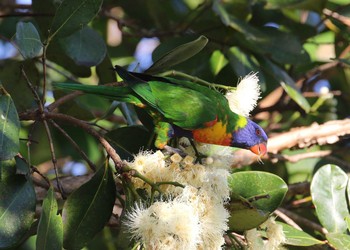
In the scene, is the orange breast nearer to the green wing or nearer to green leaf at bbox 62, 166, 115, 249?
the green wing

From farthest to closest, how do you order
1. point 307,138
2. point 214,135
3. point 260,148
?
point 307,138 < point 260,148 < point 214,135

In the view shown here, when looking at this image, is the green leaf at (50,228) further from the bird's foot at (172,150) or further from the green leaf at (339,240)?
the green leaf at (339,240)

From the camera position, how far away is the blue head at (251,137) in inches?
75.0

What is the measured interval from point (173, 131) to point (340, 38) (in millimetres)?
1150

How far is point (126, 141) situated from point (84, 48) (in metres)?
0.40

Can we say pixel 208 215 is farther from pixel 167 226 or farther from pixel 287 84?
pixel 287 84

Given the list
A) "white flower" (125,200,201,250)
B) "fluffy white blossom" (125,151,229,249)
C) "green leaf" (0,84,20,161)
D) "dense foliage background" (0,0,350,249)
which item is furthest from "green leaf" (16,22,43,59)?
"white flower" (125,200,201,250)

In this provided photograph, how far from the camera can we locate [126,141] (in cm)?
170

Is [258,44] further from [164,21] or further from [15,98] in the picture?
[15,98]

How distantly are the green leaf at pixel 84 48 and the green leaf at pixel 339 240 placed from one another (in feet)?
2.70

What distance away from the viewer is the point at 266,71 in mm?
2258

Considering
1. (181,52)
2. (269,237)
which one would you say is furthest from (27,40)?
(269,237)

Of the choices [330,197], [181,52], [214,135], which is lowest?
[330,197]

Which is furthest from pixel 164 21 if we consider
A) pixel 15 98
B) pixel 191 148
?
pixel 191 148
